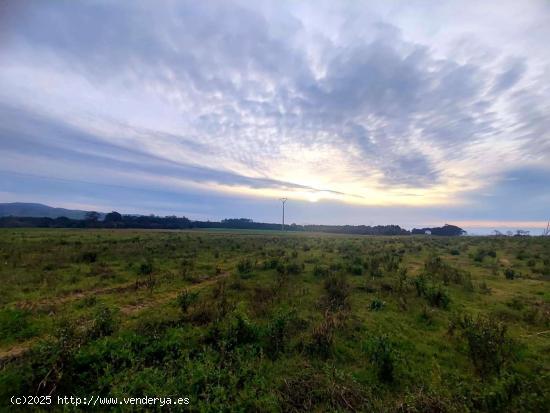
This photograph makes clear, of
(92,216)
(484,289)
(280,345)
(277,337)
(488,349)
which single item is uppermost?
(92,216)

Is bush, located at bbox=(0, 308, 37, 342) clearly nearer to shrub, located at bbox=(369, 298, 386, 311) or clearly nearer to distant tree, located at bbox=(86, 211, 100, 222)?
shrub, located at bbox=(369, 298, 386, 311)

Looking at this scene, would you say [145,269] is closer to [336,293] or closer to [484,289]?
[336,293]

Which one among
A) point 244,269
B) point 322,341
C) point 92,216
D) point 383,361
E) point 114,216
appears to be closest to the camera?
point 383,361

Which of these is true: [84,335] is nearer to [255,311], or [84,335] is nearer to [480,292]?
[255,311]

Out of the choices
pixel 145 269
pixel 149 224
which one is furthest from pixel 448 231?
pixel 145 269

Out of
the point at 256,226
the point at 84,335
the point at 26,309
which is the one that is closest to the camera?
the point at 84,335

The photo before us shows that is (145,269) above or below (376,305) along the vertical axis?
above

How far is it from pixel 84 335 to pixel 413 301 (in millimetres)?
12228

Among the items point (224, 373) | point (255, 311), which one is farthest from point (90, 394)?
point (255, 311)

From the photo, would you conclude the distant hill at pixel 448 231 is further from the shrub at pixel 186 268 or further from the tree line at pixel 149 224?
the shrub at pixel 186 268

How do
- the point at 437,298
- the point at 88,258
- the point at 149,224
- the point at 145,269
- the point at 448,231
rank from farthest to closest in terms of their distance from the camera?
the point at 448,231
the point at 149,224
the point at 88,258
the point at 145,269
the point at 437,298

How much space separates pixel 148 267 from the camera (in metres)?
17.5

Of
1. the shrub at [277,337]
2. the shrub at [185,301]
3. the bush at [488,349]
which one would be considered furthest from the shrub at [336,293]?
the shrub at [185,301]

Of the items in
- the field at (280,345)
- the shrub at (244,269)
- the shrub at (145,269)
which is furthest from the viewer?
the shrub at (244,269)
